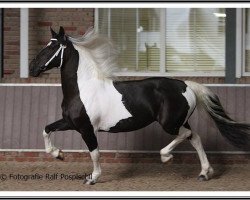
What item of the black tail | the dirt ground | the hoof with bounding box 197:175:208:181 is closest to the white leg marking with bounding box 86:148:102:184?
the dirt ground

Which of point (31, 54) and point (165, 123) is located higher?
point (31, 54)

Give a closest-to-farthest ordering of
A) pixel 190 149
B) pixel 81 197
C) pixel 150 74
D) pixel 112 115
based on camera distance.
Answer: pixel 81 197 → pixel 112 115 → pixel 190 149 → pixel 150 74

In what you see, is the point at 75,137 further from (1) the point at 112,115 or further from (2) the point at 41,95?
(1) the point at 112,115

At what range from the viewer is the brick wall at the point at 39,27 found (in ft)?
37.1

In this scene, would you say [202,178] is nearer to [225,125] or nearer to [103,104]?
[225,125]

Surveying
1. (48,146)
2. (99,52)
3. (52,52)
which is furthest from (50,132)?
(99,52)

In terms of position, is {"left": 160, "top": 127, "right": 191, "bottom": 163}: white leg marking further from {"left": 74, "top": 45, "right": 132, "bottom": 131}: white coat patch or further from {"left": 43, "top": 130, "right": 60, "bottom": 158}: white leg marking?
{"left": 43, "top": 130, "right": 60, "bottom": 158}: white leg marking

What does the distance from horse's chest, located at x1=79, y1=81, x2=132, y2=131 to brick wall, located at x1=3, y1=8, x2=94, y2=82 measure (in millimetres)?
3148

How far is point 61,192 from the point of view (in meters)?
7.24

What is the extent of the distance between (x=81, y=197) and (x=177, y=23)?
5372mm

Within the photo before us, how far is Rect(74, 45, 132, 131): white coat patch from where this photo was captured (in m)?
8.07

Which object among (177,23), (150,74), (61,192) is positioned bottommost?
(61,192)

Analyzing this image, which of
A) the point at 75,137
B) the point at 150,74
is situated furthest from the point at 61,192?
the point at 150,74
